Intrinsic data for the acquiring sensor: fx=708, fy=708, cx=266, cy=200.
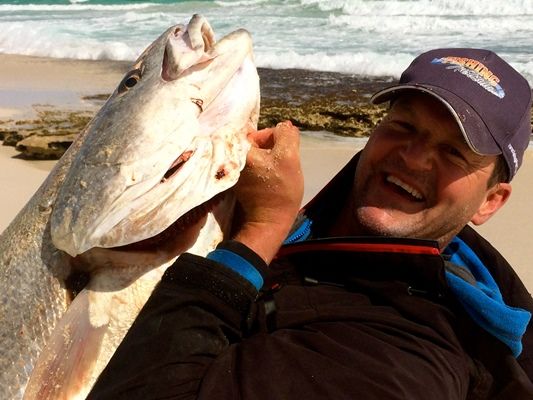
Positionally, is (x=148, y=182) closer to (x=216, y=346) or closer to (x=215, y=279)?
(x=215, y=279)

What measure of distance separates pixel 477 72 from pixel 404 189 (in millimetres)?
454

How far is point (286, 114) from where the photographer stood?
339 inches

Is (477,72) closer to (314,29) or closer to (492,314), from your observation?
(492,314)

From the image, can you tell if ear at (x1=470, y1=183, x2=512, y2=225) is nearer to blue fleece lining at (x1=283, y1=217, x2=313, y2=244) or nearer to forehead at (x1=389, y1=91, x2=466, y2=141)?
forehead at (x1=389, y1=91, x2=466, y2=141)

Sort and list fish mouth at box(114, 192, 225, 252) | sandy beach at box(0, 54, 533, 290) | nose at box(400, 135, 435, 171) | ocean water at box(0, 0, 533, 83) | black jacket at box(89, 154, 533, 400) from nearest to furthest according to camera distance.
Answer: black jacket at box(89, 154, 533, 400)
fish mouth at box(114, 192, 225, 252)
nose at box(400, 135, 435, 171)
sandy beach at box(0, 54, 533, 290)
ocean water at box(0, 0, 533, 83)

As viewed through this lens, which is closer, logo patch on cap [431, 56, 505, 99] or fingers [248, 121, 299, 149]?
fingers [248, 121, 299, 149]

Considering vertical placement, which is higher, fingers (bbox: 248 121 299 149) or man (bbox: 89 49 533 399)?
fingers (bbox: 248 121 299 149)

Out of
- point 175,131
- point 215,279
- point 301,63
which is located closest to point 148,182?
point 175,131

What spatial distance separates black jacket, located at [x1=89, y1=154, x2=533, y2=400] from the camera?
174 cm

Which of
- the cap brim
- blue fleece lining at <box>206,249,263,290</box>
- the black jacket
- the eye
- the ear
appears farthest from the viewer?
the ear

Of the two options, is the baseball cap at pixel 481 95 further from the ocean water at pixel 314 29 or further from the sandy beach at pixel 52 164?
the ocean water at pixel 314 29

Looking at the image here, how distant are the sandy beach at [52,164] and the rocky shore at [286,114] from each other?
0.19 metres

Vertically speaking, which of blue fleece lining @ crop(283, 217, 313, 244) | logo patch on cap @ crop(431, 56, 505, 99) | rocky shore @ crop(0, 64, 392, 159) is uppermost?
logo patch on cap @ crop(431, 56, 505, 99)

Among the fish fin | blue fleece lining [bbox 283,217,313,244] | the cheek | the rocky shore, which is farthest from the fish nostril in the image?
the rocky shore
